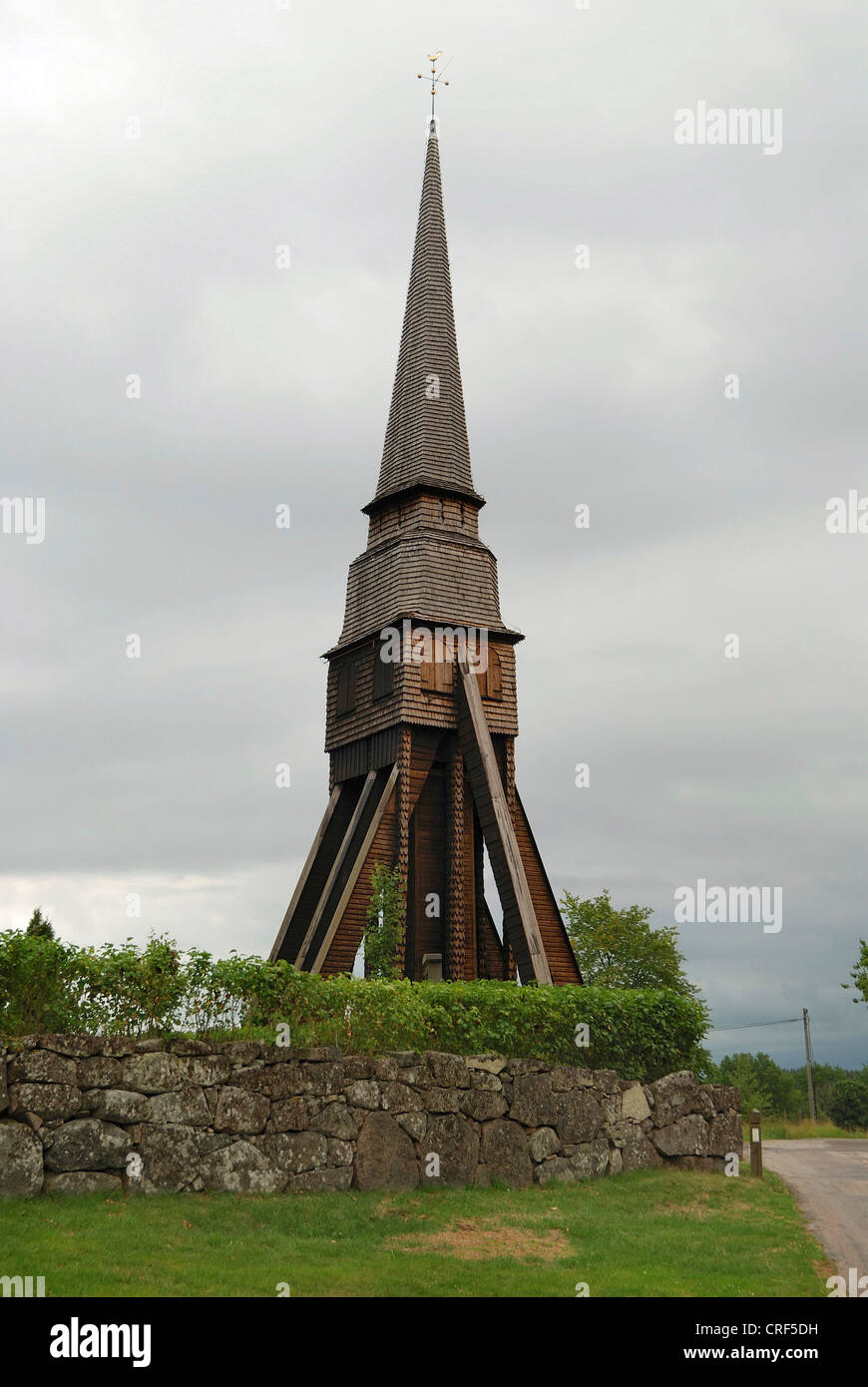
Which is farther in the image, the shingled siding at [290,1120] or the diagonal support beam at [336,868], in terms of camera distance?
the diagonal support beam at [336,868]

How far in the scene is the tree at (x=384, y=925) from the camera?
1108 inches

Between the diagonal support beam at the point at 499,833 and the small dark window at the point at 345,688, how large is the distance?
3618mm

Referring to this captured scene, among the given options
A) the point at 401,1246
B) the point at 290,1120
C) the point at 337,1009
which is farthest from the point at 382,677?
the point at 401,1246

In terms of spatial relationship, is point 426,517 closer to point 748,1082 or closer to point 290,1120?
point 290,1120

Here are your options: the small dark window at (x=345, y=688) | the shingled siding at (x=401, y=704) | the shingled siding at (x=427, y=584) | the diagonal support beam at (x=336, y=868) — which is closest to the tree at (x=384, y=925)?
the diagonal support beam at (x=336, y=868)

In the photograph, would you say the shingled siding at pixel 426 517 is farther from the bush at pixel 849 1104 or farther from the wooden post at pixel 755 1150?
the bush at pixel 849 1104

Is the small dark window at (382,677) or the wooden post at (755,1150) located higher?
the small dark window at (382,677)

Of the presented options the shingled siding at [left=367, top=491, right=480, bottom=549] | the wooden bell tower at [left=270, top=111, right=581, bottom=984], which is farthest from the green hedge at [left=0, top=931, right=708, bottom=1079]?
the shingled siding at [left=367, top=491, right=480, bottom=549]

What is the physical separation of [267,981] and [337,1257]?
183 inches

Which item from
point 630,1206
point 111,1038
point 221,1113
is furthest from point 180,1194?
point 630,1206

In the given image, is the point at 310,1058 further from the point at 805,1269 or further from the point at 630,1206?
the point at 805,1269

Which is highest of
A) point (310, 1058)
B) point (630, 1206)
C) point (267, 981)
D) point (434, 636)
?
point (434, 636)

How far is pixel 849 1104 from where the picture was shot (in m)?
64.2
